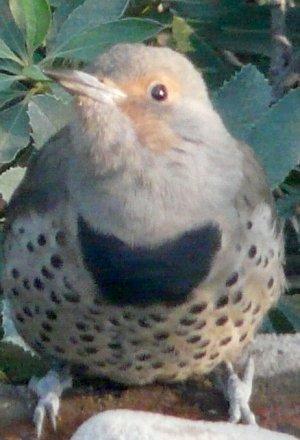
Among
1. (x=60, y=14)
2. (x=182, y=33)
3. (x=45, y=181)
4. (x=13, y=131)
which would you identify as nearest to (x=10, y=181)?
(x=13, y=131)

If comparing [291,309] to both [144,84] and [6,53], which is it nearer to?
[6,53]

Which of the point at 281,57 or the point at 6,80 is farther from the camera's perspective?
the point at 281,57

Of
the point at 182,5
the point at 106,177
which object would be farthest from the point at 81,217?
the point at 182,5

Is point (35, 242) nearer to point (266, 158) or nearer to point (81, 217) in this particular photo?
point (81, 217)

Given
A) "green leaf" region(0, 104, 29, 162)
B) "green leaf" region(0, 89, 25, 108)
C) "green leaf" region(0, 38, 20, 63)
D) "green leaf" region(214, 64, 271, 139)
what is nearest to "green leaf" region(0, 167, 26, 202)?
"green leaf" region(0, 104, 29, 162)

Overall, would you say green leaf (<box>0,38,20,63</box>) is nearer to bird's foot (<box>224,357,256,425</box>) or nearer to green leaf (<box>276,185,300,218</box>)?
green leaf (<box>276,185,300,218</box>)
